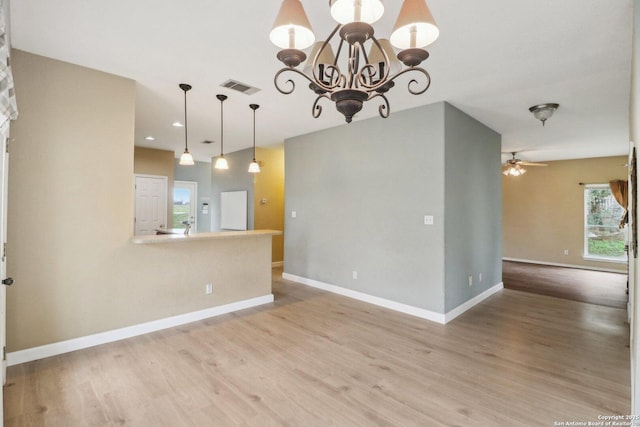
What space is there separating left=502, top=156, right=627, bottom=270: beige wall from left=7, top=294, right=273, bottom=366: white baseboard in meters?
7.54

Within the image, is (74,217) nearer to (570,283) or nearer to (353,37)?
(353,37)

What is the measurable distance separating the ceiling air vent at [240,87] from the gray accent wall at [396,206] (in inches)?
69.9

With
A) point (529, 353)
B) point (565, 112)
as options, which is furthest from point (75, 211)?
point (565, 112)

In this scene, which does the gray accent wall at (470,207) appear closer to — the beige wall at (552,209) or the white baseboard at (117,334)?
the white baseboard at (117,334)

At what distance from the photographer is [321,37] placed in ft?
8.13

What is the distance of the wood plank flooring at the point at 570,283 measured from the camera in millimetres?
5051

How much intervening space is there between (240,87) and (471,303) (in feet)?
13.7

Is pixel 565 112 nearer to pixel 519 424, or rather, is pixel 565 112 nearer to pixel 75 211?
pixel 519 424

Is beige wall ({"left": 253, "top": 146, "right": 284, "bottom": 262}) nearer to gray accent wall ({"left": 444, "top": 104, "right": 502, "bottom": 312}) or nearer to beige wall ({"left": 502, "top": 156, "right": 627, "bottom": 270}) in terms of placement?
gray accent wall ({"left": 444, "top": 104, "right": 502, "bottom": 312})

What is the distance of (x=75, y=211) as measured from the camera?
9.78 ft

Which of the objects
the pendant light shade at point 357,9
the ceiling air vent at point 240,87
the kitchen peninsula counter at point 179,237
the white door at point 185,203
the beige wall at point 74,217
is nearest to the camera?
the pendant light shade at point 357,9

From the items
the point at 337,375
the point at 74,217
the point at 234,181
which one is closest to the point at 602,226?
the point at 337,375

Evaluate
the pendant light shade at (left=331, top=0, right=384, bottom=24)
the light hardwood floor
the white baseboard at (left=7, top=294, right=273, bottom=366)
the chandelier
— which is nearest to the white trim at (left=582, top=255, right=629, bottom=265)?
the light hardwood floor

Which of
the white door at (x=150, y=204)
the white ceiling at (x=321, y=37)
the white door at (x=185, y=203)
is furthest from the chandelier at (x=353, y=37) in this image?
the white door at (x=185, y=203)
